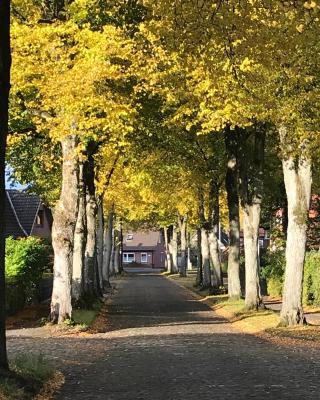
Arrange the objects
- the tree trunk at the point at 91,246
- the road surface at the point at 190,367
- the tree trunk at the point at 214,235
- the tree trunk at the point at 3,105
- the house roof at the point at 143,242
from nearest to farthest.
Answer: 1. the tree trunk at the point at 3,105
2. the road surface at the point at 190,367
3. the tree trunk at the point at 91,246
4. the tree trunk at the point at 214,235
5. the house roof at the point at 143,242

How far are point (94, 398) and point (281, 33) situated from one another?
274 inches

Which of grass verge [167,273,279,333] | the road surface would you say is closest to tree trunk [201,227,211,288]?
grass verge [167,273,279,333]

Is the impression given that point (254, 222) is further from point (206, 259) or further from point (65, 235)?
point (206, 259)

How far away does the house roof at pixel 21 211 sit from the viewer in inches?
2048

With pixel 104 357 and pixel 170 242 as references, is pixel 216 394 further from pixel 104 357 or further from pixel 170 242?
pixel 170 242

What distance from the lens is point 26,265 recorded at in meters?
23.8

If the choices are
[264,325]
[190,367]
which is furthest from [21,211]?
[190,367]

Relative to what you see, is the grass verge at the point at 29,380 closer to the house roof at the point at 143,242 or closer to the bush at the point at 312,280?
the bush at the point at 312,280

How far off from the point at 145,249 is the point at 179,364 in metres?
117

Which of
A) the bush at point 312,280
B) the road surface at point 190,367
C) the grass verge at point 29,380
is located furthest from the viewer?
the bush at point 312,280

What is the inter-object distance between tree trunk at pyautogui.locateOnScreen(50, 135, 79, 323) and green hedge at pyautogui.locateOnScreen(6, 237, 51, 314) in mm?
3236

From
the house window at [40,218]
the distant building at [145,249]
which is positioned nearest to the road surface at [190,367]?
the house window at [40,218]

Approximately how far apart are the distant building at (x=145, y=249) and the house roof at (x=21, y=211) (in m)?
72.2

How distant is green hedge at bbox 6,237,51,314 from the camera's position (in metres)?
22.2
